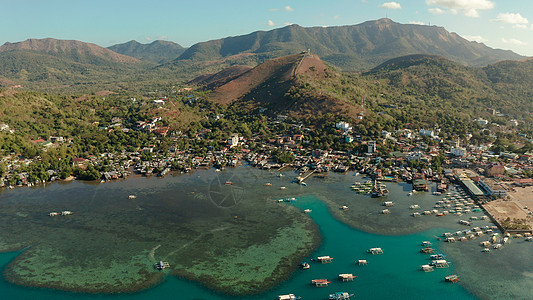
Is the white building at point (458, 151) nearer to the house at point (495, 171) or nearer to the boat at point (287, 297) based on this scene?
the house at point (495, 171)

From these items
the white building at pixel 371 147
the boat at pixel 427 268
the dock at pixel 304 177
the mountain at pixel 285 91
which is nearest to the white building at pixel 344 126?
the mountain at pixel 285 91

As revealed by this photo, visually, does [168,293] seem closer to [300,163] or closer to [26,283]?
[26,283]

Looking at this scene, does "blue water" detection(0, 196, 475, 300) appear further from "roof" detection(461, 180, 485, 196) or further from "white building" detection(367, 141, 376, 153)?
"white building" detection(367, 141, 376, 153)

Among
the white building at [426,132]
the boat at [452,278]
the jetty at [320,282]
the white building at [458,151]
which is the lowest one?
the boat at [452,278]

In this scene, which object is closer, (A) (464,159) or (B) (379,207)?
(B) (379,207)

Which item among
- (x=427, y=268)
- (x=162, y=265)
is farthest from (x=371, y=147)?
(x=162, y=265)

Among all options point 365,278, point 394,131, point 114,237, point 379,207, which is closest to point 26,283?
point 114,237

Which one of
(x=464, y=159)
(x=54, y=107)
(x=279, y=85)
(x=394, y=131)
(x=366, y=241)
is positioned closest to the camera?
(x=366, y=241)
